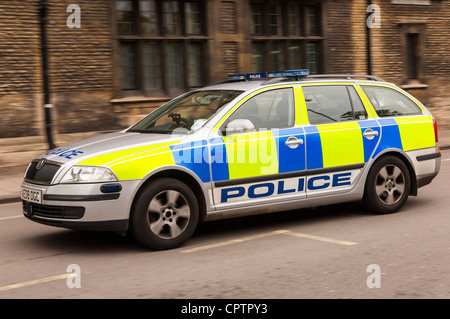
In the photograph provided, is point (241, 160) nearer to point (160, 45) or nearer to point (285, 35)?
point (160, 45)

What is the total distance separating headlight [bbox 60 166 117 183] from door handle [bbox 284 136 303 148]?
6.34 ft

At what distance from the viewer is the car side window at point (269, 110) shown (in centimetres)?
709

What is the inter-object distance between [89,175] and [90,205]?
274 millimetres

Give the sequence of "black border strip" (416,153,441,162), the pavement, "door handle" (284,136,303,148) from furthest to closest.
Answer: the pavement < "black border strip" (416,153,441,162) < "door handle" (284,136,303,148)

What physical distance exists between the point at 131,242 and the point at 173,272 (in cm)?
133

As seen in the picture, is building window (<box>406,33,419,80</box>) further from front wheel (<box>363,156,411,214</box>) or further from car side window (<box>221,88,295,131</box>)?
car side window (<box>221,88,295,131</box>)

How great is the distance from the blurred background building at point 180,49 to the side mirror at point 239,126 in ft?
25.9

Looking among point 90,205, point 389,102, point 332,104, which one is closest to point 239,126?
point 332,104

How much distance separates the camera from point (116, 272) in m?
5.71

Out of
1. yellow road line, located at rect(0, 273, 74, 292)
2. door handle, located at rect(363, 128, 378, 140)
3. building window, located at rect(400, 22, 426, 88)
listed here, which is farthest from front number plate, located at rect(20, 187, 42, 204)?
building window, located at rect(400, 22, 426, 88)

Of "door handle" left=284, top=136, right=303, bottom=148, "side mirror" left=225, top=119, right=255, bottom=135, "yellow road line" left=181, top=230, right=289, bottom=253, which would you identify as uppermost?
"side mirror" left=225, top=119, right=255, bottom=135

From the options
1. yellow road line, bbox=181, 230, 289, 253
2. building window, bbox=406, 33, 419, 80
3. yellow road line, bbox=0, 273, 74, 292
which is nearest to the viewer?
yellow road line, bbox=0, 273, 74, 292

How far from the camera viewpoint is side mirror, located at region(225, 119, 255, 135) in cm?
687
